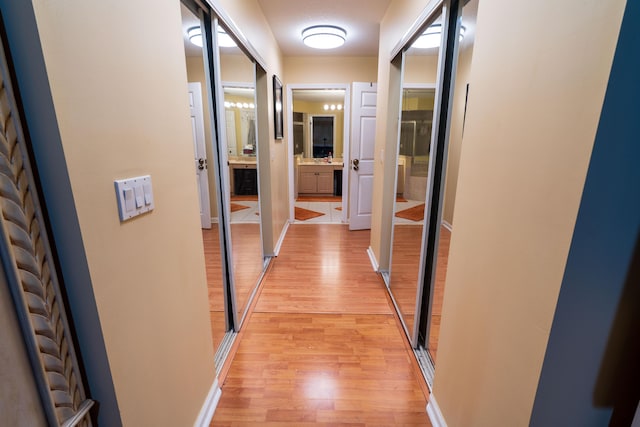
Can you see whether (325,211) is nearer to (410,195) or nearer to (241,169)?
(241,169)

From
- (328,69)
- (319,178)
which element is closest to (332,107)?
(319,178)

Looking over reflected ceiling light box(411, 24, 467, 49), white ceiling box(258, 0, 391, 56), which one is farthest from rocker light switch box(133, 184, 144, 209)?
white ceiling box(258, 0, 391, 56)

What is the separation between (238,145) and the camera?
241 cm

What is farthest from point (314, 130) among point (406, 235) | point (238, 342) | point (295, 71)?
point (238, 342)

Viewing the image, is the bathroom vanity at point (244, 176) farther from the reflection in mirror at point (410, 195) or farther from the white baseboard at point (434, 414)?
the white baseboard at point (434, 414)

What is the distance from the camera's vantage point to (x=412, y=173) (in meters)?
2.22

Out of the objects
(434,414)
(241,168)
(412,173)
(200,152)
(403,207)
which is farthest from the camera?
(241,168)

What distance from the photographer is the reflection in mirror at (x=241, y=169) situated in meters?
1.97

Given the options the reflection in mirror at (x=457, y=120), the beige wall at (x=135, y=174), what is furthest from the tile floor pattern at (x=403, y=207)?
the beige wall at (x=135, y=174)

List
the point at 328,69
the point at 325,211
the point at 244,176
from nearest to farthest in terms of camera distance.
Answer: the point at 244,176 < the point at 328,69 < the point at 325,211

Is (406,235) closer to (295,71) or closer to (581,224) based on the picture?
(581,224)

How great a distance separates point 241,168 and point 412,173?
4.83 feet

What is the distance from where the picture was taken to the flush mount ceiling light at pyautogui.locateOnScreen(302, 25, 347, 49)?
3162mm

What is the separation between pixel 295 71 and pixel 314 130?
4062 mm
